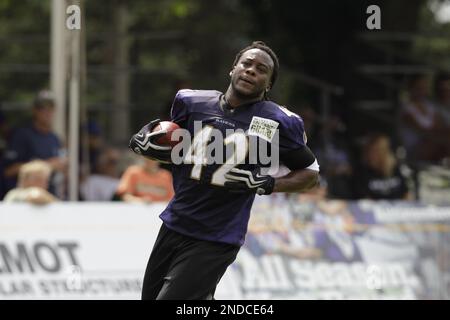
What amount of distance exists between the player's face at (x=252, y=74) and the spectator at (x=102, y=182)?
18.6 ft

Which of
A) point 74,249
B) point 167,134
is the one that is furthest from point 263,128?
point 74,249

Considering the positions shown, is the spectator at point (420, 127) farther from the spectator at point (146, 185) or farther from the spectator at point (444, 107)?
the spectator at point (146, 185)

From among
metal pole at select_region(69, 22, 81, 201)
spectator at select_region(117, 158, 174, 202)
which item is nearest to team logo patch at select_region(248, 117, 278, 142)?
spectator at select_region(117, 158, 174, 202)

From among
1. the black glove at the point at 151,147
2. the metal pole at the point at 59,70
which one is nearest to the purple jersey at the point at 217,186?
the black glove at the point at 151,147

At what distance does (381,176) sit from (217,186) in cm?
630

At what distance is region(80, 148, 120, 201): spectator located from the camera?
41.1ft

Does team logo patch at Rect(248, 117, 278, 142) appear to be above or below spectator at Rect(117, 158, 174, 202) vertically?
above

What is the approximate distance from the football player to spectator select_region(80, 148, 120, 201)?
17.9ft

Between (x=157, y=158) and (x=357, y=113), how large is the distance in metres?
7.88

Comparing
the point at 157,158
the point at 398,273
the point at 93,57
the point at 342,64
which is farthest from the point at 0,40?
the point at 157,158

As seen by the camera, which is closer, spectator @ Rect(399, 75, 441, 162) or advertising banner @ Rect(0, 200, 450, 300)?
advertising banner @ Rect(0, 200, 450, 300)

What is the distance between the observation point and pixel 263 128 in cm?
682

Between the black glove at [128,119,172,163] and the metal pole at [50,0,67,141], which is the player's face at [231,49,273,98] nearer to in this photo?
the black glove at [128,119,172,163]
